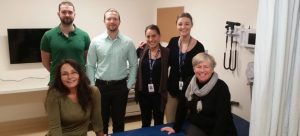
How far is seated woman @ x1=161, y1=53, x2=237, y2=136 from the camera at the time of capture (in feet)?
6.73

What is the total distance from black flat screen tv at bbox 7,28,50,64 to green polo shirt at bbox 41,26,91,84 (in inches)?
46.2

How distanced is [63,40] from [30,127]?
71.1 inches

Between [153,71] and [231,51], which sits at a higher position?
[231,51]

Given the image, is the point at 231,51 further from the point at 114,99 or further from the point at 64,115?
the point at 64,115

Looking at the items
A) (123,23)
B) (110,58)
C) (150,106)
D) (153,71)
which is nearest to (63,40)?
(110,58)

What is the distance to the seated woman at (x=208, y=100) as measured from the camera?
205cm

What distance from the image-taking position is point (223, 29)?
Result: 3.08m

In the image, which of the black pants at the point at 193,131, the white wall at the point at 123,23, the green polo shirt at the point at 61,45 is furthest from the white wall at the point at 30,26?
the black pants at the point at 193,131

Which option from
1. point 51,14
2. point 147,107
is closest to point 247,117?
point 147,107

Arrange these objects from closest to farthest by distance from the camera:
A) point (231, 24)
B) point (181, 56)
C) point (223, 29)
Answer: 1. point (181, 56)
2. point (231, 24)
3. point (223, 29)

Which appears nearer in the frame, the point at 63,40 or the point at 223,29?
the point at 63,40

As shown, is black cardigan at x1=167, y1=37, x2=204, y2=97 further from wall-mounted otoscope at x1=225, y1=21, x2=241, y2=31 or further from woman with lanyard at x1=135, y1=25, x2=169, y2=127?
wall-mounted otoscope at x1=225, y1=21, x2=241, y2=31

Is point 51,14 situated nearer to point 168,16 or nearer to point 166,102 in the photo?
point 168,16

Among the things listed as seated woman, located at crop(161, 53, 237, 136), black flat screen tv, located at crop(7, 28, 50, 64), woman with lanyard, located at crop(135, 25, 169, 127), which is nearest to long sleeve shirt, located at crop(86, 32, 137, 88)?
woman with lanyard, located at crop(135, 25, 169, 127)
